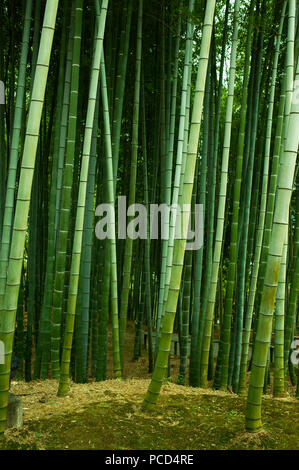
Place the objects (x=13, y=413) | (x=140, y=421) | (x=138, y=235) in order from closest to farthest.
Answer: (x=13, y=413) → (x=140, y=421) → (x=138, y=235)

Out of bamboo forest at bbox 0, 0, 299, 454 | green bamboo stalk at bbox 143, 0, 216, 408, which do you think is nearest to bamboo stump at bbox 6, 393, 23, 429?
bamboo forest at bbox 0, 0, 299, 454

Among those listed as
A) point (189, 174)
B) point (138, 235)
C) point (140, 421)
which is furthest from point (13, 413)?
point (138, 235)

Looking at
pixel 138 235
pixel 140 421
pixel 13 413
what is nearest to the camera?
pixel 13 413

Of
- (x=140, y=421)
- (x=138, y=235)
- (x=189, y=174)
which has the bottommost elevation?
(x=140, y=421)

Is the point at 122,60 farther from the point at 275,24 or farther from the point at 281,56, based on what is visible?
the point at 281,56

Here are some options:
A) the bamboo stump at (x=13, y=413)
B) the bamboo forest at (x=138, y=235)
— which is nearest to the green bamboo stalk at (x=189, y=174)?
the bamboo forest at (x=138, y=235)

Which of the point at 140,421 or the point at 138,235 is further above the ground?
the point at 138,235

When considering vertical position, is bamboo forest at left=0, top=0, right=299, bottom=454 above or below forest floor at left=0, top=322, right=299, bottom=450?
above

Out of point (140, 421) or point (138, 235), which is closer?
point (140, 421)

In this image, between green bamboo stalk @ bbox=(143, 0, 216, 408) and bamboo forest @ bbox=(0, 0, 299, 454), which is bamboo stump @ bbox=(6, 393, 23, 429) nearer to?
bamboo forest @ bbox=(0, 0, 299, 454)

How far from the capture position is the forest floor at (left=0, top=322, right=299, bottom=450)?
82.2 inches

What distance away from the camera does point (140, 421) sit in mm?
2311

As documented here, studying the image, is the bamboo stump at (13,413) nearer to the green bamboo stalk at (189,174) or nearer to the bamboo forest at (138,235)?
the bamboo forest at (138,235)

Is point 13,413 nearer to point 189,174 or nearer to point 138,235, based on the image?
point 189,174
